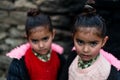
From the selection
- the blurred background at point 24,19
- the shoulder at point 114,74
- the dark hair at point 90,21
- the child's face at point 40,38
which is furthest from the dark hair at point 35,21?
the blurred background at point 24,19

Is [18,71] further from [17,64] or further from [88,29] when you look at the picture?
[88,29]

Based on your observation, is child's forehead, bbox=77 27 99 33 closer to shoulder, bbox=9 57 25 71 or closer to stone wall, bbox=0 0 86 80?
shoulder, bbox=9 57 25 71

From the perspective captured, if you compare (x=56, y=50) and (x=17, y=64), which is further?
(x=56, y=50)

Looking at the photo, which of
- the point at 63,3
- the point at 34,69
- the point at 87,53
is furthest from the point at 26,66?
the point at 63,3

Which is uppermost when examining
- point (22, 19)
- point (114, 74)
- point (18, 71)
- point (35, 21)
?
point (35, 21)

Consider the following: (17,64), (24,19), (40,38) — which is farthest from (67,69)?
(24,19)

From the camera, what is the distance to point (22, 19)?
4.80 metres

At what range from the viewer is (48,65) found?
119 inches

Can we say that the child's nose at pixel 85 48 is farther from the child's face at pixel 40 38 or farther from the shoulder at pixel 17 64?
the shoulder at pixel 17 64

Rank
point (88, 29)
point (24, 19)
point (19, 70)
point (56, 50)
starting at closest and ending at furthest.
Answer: point (88, 29), point (19, 70), point (56, 50), point (24, 19)

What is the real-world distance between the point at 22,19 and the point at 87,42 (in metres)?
2.36

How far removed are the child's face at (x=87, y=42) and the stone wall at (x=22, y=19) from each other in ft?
6.51

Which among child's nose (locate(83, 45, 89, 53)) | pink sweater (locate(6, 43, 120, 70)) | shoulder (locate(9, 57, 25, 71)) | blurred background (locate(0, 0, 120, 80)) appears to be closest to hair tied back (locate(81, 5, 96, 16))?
child's nose (locate(83, 45, 89, 53))

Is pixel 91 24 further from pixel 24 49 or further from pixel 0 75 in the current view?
pixel 0 75
